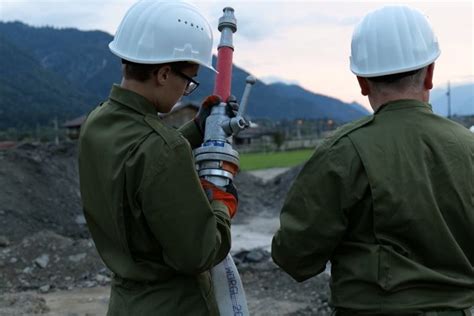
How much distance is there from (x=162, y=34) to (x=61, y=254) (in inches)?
329

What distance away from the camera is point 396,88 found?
84.7 inches

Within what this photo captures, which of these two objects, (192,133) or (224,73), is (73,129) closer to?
(192,133)

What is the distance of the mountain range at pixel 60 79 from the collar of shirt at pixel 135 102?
55.4m

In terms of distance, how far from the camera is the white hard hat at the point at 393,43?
6.99ft

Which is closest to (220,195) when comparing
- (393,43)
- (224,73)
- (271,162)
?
(224,73)

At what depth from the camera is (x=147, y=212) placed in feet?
6.62

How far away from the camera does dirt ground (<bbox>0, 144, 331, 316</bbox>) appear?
7.41 metres

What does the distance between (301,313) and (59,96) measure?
366ft

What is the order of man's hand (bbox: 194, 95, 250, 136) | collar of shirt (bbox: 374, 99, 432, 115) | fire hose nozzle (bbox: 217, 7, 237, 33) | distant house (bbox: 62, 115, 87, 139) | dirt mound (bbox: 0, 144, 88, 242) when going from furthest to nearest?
distant house (bbox: 62, 115, 87, 139) < dirt mound (bbox: 0, 144, 88, 242) < fire hose nozzle (bbox: 217, 7, 237, 33) < man's hand (bbox: 194, 95, 250, 136) < collar of shirt (bbox: 374, 99, 432, 115)

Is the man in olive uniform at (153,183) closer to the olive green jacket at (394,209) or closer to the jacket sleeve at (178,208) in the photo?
the jacket sleeve at (178,208)

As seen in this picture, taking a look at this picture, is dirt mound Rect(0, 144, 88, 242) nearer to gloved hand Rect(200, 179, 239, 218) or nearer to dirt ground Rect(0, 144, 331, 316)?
dirt ground Rect(0, 144, 331, 316)

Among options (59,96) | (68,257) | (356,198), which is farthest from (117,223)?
(59,96)

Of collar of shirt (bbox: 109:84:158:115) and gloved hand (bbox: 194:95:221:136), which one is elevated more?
collar of shirt (bbox: 109:84:158:115)

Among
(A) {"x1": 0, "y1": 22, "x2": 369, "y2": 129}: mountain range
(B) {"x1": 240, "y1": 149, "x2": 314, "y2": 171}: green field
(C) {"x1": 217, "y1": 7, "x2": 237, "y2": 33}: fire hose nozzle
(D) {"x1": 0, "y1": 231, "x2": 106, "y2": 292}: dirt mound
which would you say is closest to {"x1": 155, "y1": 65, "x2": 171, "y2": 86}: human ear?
(C) {"x1": 217, "y1": 7, "x2": 237, "y2": 33}: fire hose nozzle
